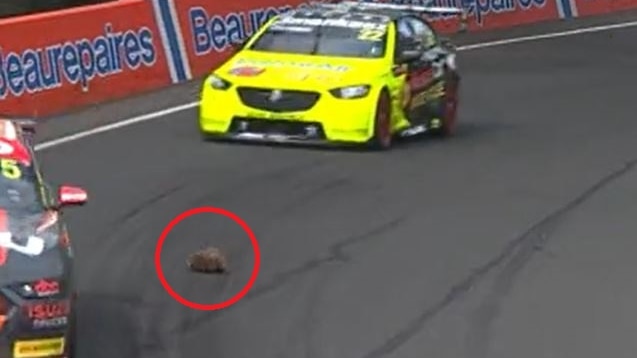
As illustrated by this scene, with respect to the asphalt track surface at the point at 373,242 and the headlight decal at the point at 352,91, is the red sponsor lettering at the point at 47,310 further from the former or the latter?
the headlight decal at the point at 352,91

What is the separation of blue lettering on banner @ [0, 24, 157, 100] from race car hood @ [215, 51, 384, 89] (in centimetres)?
257

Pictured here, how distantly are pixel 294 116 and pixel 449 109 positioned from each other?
124 inches

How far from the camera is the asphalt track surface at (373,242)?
12.7 meters

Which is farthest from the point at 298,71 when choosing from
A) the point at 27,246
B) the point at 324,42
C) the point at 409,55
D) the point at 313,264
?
the point at 27,246

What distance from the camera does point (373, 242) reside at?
16109 mm

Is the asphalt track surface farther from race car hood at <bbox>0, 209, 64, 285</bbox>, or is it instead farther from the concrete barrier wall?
the concrete barrier wall

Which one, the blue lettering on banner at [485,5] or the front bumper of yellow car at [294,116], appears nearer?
the front bumper of yellow car at [294,116]

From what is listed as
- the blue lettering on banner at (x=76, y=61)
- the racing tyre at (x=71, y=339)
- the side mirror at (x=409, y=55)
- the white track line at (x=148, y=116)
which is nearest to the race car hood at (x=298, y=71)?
the side mirror at (x=409, y=55)

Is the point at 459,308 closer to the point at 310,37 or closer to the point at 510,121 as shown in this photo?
the point at 310,37

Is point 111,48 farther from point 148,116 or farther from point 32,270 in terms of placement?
point 32,270

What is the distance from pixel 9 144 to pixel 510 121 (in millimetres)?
14052

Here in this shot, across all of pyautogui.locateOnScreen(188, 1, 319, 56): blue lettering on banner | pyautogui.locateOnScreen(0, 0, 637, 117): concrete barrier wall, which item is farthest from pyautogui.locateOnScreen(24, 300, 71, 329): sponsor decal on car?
pyautogui.locateOnScreen(188, 1, 319, 56): blue lettering on banner

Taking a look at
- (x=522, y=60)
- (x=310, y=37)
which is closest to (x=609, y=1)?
(x=522, y=60)

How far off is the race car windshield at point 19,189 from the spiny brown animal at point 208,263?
312 cm
